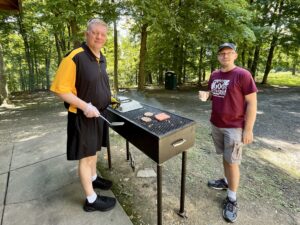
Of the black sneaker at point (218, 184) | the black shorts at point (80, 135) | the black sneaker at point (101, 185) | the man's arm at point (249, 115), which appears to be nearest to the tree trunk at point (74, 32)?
the black sneaker at point (101, 185)

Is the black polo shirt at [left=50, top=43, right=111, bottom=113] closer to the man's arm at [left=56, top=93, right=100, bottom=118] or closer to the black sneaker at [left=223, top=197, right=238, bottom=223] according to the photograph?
the man's arm at [left=56, top=93, right=100, bottom=118]

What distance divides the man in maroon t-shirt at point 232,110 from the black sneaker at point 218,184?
11.5 inches

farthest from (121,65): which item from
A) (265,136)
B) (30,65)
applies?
(265,136)

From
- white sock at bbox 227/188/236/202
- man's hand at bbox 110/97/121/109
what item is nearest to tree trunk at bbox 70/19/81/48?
man's hand at bbox 110/97/121/109

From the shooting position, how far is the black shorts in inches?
70.0

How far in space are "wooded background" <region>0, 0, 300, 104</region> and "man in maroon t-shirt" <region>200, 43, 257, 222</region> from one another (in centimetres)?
426

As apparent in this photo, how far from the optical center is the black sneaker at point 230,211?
2.01m

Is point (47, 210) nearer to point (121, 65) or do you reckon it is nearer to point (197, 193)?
point (197, 193)

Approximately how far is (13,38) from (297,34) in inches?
591

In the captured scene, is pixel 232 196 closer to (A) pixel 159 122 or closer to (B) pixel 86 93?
(A) pixel 159 122

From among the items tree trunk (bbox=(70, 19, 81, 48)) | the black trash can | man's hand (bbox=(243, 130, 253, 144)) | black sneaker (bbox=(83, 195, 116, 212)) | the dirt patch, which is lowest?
the dirt patch

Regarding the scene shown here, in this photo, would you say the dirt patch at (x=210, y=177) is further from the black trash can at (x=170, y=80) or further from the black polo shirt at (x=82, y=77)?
the black trash can at (x=170, y=80)

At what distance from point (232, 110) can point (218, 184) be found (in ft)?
3.32

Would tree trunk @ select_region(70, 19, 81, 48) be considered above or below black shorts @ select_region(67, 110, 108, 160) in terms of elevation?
above
